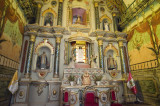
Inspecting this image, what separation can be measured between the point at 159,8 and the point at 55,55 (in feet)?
22.7

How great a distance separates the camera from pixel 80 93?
5.45 metres

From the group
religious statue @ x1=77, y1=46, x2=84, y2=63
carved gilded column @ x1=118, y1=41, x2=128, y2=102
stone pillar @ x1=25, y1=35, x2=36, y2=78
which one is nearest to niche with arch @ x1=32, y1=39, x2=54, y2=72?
stone pillar @ x1=25, y1=35, x2=36, y2=78

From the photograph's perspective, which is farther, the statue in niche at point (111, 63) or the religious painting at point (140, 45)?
the statue in niche at point (111, 63)

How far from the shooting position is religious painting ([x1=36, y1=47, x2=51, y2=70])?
293 inches

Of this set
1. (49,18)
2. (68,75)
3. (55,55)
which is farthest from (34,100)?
(49,18)

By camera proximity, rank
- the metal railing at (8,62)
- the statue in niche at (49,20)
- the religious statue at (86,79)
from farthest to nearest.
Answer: the statue in niche at (49,20)
the religious statue at (86,79)
the metal railing at (8,62)

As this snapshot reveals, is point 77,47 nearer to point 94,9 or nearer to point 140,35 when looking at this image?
point 94,9

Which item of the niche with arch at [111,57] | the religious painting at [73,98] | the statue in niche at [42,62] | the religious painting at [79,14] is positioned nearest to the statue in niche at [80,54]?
the niche with arch at [111,57]

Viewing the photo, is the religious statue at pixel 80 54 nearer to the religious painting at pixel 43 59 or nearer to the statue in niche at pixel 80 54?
the statue in niche at pixel 80 54

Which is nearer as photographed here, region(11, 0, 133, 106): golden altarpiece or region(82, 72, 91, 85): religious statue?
region(82, 72, 91, 85): religious statue

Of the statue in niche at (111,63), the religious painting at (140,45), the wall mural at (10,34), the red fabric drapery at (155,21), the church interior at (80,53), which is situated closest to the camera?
the wall mural at (10,34)

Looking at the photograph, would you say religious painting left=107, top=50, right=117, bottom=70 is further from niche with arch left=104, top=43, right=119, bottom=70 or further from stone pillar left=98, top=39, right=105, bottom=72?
stone pillar left=98, top=39, right=105, bottom=72

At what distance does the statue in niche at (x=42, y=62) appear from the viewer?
7.42 m

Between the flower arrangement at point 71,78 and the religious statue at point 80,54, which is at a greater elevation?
the religious statue at point 80,54
